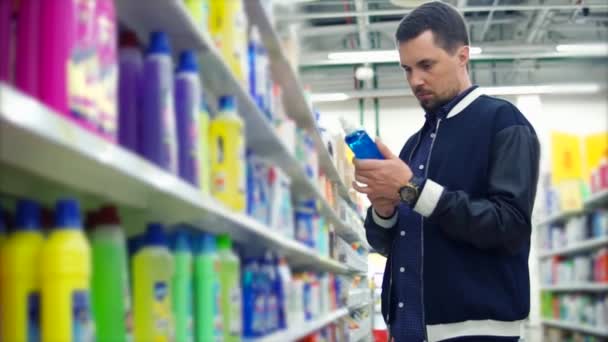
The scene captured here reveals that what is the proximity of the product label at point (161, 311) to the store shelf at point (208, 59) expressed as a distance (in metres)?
0.54

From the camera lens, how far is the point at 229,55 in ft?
6.86

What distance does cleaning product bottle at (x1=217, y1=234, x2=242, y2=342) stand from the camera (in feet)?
6.04

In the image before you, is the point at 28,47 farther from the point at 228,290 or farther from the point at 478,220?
the point at 478,220

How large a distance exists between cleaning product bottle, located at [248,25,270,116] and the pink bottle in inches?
51.5

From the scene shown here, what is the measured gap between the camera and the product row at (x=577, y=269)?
7379 millimetres

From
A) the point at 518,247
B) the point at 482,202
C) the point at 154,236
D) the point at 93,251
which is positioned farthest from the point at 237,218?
the point at 518,247

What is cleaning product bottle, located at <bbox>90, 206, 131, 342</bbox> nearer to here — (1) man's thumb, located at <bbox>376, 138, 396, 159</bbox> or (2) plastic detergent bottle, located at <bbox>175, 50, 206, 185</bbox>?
(2) plastic detergent bottle, located at <bbox>175, 50, 206, 185</bbox>

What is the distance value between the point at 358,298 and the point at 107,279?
5334mm

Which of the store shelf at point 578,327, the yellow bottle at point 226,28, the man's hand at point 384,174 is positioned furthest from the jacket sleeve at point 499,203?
the store shelf at point 578,327

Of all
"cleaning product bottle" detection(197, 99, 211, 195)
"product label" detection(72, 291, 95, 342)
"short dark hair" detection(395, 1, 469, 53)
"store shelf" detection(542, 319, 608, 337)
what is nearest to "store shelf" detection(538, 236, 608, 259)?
"store shelf" detection(542, 319, 608, 337)

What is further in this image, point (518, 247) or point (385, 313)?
point (385, 313)

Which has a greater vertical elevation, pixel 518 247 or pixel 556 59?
pixel 556 59

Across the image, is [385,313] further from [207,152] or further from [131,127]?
[131,127]

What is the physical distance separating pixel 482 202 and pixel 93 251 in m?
1.36
